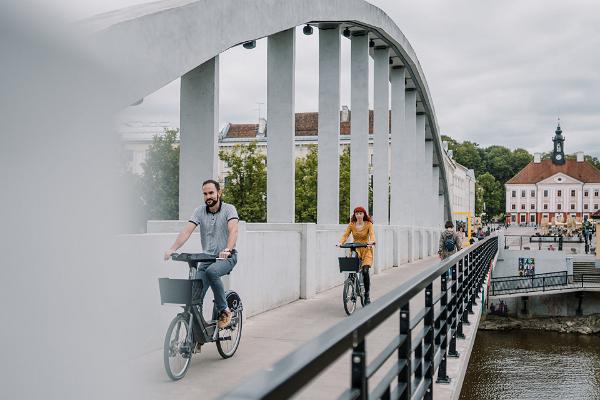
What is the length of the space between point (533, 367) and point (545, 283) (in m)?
19.2

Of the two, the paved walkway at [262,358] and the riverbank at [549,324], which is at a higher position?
the paved walkway at [262,358]

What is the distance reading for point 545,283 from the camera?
49.9 m

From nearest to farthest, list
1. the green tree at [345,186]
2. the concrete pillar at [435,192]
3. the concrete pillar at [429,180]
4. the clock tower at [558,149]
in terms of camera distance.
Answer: the concrete pillar at [429,180] → the concrete pillar at [435,192] → the green tree at [345,186] → the clock tower at [558,149]

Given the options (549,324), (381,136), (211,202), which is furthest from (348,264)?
(549,324)

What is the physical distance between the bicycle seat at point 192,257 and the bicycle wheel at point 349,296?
13.0ft

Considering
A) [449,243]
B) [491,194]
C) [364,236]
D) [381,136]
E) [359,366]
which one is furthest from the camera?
[491,194]

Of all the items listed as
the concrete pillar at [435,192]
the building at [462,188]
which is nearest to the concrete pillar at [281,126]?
the concrete pillar at [435,192]

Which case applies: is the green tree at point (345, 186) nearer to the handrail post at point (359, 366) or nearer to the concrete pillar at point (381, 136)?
the concrete pillar at point (381, 136)

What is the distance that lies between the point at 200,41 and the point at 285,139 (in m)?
5.04

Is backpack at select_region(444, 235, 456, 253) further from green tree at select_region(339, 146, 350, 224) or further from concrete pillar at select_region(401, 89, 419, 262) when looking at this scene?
green tree at select_region(339, 146, 350, 224)

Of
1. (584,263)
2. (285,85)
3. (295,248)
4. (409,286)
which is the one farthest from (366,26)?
(584,263)

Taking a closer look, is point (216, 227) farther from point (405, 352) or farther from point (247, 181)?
point (247, 181)

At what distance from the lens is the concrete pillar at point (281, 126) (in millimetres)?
12930

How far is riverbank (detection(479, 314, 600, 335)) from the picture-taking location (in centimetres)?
4356
